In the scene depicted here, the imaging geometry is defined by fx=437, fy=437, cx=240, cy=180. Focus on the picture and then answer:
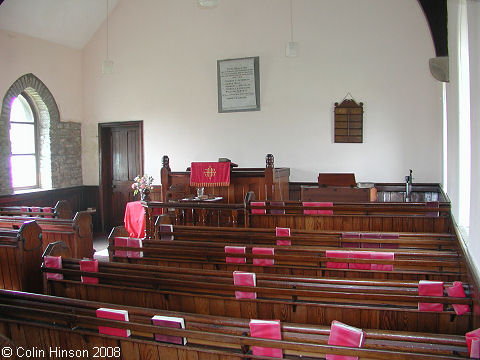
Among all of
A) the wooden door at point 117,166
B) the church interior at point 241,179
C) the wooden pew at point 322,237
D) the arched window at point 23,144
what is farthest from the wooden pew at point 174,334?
the wooden door at point 117,166

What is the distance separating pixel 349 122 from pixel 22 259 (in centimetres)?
509

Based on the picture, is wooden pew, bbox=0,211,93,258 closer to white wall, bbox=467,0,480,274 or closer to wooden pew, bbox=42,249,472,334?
wooden pew, bbox=42,249,472,334

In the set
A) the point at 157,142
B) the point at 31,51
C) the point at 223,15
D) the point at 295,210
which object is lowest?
the point at 295,210

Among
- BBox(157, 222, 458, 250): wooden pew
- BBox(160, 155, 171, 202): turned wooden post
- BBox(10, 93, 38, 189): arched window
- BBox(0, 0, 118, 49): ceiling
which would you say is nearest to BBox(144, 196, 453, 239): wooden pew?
BBox(157, 222, 458, 250): wooden pew

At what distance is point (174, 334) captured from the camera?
6.30ft

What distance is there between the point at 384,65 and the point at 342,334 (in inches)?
223

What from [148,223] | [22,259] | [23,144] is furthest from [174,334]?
[23,144]

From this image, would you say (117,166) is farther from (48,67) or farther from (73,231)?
(73,231)

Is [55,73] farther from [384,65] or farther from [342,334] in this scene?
[342,334]

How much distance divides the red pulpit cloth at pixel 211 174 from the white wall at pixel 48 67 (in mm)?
3299

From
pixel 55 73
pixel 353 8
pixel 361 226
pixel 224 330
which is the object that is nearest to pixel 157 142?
pixel 55 73

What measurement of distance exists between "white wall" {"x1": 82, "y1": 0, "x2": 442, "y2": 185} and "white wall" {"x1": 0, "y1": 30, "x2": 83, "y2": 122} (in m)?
0.22

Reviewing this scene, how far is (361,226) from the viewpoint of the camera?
428 cm

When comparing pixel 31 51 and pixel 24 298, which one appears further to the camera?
pixel 31 51
